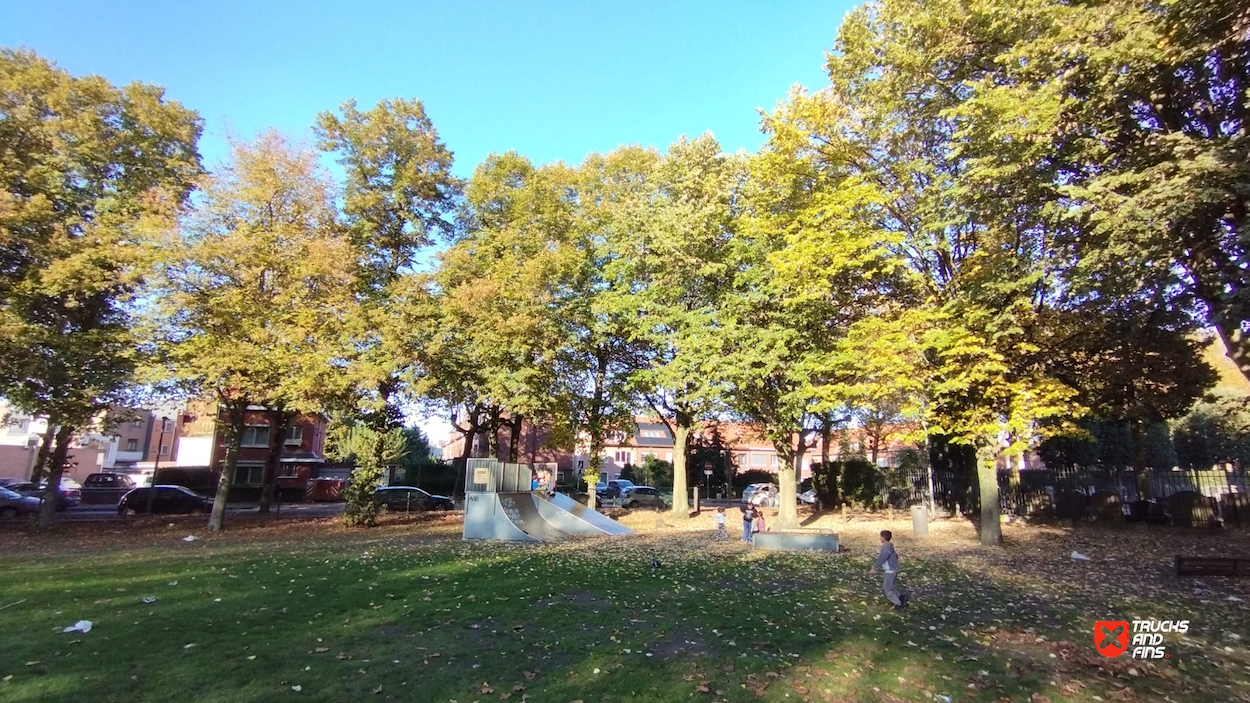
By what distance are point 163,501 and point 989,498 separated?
36.4 m

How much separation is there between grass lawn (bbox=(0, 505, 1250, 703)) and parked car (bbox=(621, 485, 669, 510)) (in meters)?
25.3

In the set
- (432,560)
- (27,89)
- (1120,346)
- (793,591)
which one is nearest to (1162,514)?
(1120,346)

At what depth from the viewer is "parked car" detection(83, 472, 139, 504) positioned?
117ft

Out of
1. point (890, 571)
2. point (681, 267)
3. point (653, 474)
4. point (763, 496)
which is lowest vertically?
point (763, 496)

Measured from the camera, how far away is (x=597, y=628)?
869 cm

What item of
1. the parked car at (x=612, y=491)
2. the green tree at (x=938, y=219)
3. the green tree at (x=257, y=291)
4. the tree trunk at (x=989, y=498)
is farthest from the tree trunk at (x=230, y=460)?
the parked car at (x=612, y=491)

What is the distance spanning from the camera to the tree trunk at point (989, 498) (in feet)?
61.3

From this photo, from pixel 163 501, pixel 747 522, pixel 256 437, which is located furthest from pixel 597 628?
pixel 256 437

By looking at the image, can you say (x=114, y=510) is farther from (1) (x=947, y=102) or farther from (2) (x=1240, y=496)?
(2) (x=1240, y=496)

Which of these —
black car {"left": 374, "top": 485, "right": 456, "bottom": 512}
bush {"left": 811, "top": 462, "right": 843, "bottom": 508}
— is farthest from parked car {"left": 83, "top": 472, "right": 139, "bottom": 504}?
bush {"left": 811, "top": 462, "right": 843, "bottom": 508}

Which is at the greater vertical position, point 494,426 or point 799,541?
point 494,426

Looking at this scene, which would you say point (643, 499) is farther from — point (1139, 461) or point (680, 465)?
point (1139, 461)

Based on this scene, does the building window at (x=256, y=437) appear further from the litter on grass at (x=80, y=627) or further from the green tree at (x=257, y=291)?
the litter on grass at (x=80, y=627)

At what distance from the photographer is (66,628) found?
25.9 feet
